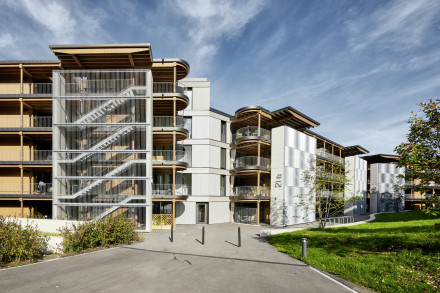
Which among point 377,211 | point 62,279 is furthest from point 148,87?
point 377,211

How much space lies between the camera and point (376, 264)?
31.6ft

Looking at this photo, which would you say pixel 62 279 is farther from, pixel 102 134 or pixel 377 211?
pixel 377 211

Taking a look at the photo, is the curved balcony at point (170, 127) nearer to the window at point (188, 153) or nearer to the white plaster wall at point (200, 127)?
the white plaster wall at point (200, 127)

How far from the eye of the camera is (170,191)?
73.8 feet

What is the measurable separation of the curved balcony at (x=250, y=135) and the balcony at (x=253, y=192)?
17.7 feet

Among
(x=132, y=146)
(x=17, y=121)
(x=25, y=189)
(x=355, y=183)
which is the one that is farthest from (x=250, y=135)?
(x=355, y=183)

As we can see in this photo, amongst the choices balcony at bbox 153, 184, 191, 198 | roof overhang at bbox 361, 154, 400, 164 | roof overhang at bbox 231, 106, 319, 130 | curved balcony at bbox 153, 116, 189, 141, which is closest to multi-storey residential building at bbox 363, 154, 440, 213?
roof overhang at bbox 361, 154, 400, 164

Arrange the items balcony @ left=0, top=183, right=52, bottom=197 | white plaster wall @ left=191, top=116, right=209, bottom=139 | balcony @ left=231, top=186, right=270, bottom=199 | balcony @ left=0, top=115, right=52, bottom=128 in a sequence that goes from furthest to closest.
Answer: white plaster wall @ left=191, top=116, right=209, bottom=139
balcony @ left=231, top=186, right=270, bottom=199
balcony @ left=0, top=115, right=52, bottom=128
balcony @ left=0, top=183, right=52, bottom=197

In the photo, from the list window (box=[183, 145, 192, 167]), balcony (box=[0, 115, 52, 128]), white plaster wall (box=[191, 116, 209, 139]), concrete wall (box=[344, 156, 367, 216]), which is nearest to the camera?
balcony (box=[0, 115, 52, 128])

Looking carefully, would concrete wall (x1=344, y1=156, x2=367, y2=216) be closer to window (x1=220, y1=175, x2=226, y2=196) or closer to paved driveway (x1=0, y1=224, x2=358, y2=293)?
window (x1=220, y1=175, x2=226, y2=196)

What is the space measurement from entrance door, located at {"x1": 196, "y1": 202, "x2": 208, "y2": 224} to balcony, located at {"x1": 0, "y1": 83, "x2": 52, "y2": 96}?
19.1 meters

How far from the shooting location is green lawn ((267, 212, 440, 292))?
7.91 meters

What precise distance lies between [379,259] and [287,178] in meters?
14.9

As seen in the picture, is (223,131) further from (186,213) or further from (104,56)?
(104,56)
